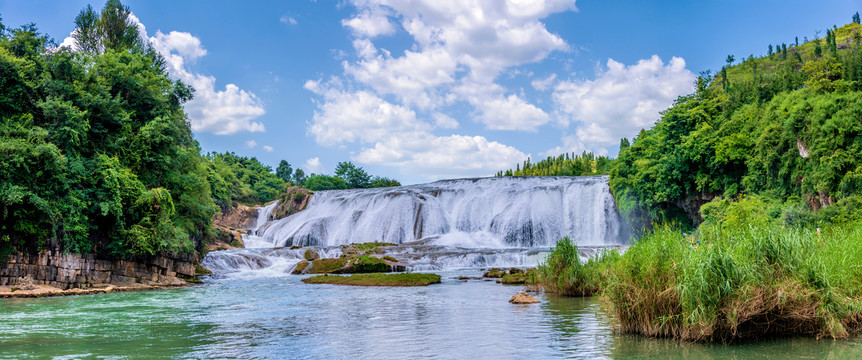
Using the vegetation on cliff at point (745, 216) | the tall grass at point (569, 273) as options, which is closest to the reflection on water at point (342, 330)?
the vegetation on cliff at point (745, 216)

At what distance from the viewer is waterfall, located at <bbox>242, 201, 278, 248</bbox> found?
41156 millimetres

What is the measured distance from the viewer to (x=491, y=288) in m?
17.8

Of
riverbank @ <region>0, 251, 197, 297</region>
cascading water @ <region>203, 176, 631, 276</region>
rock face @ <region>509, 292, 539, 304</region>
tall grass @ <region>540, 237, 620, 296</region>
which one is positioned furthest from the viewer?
cascading water @ <region>203, 176, 631, 276</region>

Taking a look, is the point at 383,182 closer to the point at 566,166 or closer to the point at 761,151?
the point at 566,166

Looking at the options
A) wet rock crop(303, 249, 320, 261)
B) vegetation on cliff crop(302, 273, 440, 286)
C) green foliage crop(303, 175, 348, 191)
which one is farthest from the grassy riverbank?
green foliage crop(303, 175, 348, 191)

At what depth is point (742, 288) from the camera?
7219 millimetres

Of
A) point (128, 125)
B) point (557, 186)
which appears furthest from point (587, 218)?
point (128, 125)

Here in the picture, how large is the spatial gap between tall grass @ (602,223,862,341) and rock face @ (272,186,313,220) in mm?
42519

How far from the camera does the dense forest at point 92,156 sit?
17.9 metres

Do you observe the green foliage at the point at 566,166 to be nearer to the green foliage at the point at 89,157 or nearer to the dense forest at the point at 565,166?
the dense forest at the point at 565,166

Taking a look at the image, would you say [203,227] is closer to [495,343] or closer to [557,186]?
[495,343]

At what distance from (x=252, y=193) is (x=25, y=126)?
43725 millimetres

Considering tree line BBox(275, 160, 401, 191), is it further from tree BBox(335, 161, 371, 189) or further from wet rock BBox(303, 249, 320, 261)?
wet rock BBox(303, 249, 320, 261)

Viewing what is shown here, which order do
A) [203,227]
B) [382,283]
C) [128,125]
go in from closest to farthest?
[382,283] < [128,125] < [203,227]
